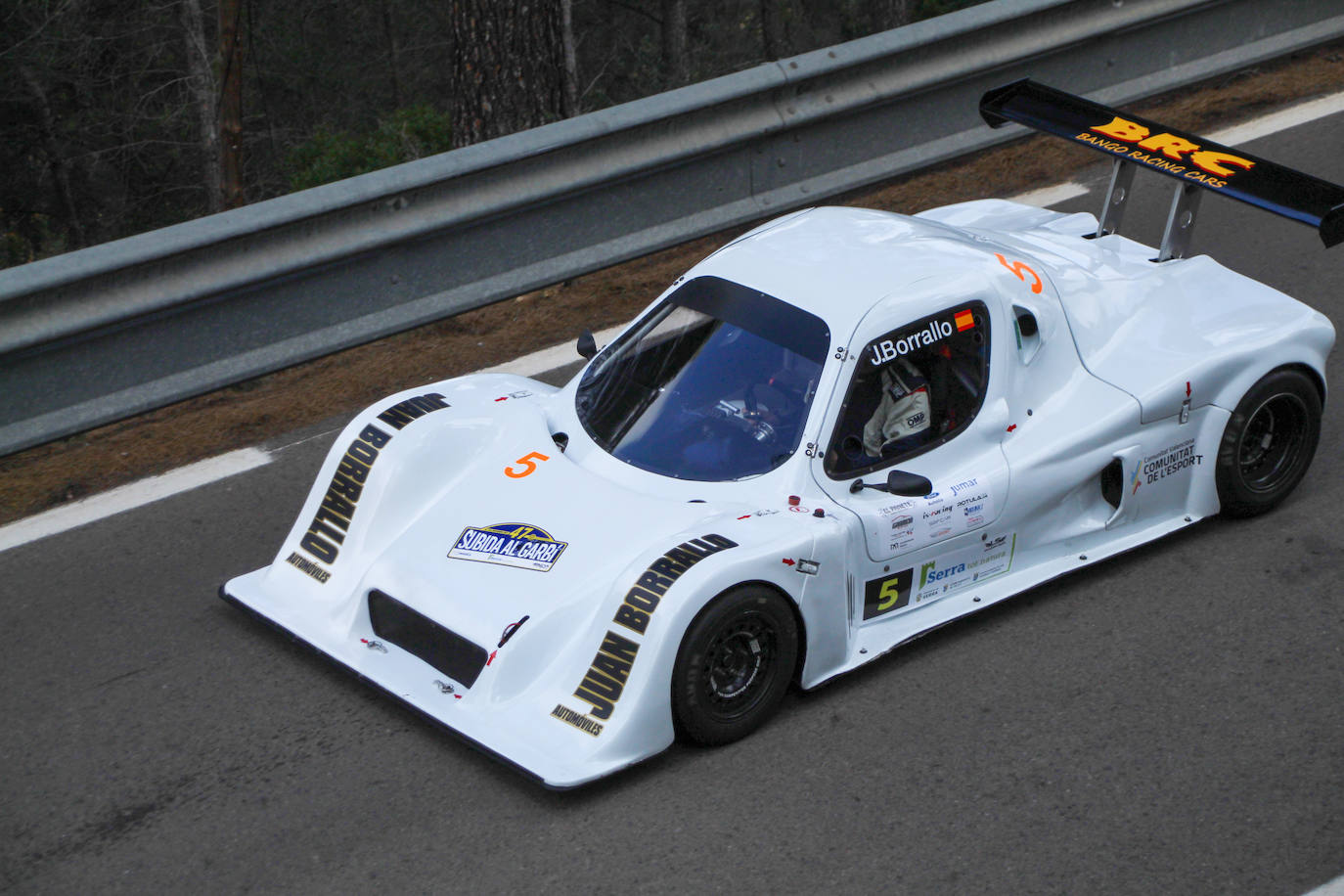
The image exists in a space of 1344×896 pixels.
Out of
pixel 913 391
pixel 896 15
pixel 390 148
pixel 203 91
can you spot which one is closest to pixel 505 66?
pixel 390 148

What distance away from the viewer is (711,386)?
536 centimetres

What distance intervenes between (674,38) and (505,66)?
58.1 feet

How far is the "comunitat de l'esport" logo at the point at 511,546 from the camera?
4895mm

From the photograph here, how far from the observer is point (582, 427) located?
5551 millimetres

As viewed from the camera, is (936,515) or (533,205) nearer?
(936,515)

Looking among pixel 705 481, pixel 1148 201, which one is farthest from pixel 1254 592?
pixel 1148 201

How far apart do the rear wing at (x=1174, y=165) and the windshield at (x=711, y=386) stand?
1.85 meters

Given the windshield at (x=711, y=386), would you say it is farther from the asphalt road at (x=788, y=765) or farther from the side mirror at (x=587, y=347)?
the asphalt road at (x=788, y=765)

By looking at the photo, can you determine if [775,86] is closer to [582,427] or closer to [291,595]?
[582,427]

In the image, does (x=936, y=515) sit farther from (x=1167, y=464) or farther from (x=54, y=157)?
(x=54, y=157)

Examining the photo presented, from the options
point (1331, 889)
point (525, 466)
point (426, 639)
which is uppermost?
point (525, 466)

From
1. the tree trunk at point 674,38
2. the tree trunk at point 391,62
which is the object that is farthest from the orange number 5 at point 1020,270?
the tree trunk at point 391,62

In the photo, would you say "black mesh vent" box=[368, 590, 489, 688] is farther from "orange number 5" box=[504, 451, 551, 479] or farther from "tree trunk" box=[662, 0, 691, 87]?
"tree trunk" box=[662, 0, 691, 87]

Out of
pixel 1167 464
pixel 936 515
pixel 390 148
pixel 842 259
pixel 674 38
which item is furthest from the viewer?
pixel 674 38
